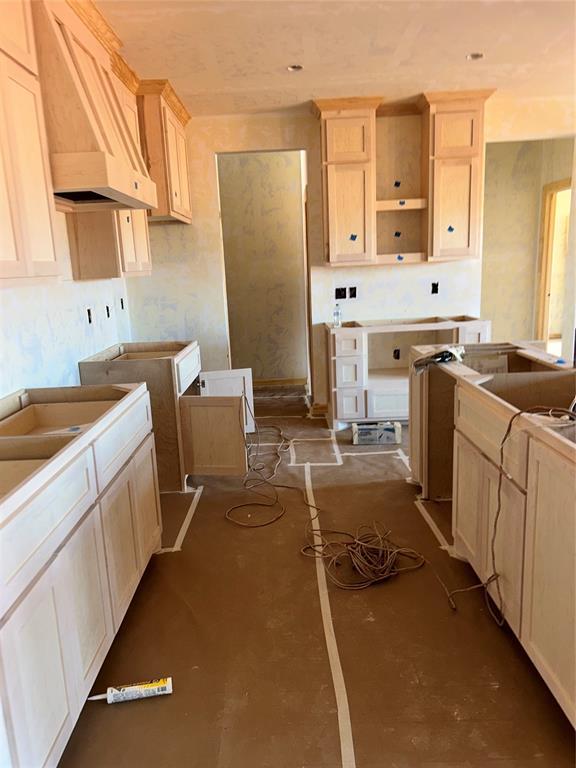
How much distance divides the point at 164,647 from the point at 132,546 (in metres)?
0.44

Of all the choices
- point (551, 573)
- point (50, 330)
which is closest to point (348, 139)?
point (50, 330)

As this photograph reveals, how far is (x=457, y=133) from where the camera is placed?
178 inches

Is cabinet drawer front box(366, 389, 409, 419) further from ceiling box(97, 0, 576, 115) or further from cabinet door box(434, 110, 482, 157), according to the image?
ceiling box(97, 0, 576, 115)

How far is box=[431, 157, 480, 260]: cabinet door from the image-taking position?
461 centimetres

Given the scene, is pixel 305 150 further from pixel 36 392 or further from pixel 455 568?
pixel 455 568

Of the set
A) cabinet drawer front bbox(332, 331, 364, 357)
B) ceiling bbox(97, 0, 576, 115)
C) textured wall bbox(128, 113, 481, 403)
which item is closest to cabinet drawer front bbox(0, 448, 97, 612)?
ceiling bbox(97, 0, 576, 115)

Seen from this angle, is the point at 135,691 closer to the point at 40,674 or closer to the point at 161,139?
the point at 40,674

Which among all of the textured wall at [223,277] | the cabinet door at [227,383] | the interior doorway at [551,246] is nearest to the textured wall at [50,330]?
the cabinet door at [227,383]

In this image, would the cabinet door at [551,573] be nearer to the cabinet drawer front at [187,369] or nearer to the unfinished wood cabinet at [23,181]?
the unfinished wood cabinet at [23,181]

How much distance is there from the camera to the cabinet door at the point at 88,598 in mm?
1698

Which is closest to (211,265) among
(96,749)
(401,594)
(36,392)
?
(36,392)

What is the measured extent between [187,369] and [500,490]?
2.45 meters

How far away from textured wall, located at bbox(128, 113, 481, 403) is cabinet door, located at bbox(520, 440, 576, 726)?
11.6 ft

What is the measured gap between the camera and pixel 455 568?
2621 millimetres
